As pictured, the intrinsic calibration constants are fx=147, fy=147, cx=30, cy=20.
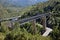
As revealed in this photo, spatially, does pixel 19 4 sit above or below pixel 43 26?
below

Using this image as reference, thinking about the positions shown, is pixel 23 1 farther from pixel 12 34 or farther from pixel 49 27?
pixel 12 34

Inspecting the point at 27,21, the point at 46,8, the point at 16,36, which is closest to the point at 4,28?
the point at 27,21

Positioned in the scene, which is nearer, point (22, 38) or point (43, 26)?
point (22, 38)

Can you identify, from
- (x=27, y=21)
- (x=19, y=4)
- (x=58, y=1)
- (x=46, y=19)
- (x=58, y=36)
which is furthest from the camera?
(x=19, y=4)

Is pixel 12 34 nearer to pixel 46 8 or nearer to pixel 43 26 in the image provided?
pixel 43 26

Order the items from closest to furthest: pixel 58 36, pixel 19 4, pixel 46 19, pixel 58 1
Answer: pixel 58 36, pixel 46 19, pixel 58 1, pixel 19 4

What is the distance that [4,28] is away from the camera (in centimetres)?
1638

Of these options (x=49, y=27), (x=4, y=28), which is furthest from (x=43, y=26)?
(x=4, y=28)

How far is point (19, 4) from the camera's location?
50.2 meters

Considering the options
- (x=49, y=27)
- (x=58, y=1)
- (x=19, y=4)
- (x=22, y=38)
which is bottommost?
(x=19, y=4)

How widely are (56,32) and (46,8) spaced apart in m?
15.3

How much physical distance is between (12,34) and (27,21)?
9.41 meters

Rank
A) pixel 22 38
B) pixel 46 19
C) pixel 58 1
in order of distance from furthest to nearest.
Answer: pixel 58 1 < pixel 46 19 < pixel 22 38

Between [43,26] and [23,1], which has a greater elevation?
[43,26]
